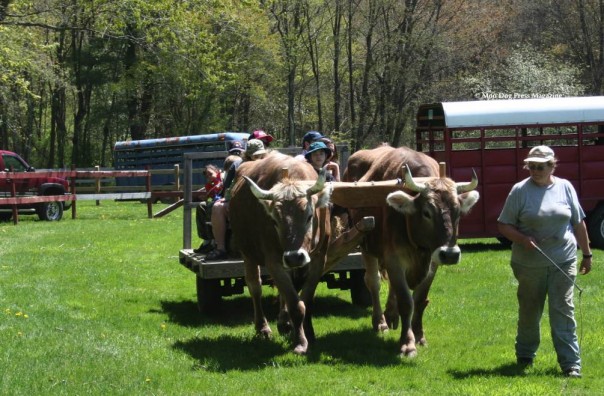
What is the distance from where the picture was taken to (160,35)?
17.7m

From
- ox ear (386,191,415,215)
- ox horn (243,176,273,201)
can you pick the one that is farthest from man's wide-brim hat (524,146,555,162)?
ox horn (243,176,273,201)

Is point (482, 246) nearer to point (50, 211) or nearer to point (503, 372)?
point (503, 372)

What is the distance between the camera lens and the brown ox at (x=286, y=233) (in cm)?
799

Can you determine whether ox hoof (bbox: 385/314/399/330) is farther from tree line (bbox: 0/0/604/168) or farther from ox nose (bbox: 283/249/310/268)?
tree line (bbox: 0/0/604/168)

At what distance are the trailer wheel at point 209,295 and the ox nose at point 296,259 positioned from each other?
294 centimetres

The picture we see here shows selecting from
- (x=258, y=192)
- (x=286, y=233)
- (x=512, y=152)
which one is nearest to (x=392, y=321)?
(x=286, y=233)

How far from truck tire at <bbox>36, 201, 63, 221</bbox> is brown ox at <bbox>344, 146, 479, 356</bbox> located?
17.7m

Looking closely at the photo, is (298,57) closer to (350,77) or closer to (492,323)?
(350,77)

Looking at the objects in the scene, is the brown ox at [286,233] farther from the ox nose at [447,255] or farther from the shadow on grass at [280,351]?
the ox nose at [447,255]

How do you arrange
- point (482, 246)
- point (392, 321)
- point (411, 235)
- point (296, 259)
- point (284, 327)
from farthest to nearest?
point (482, 246)
point (392, 321)
point (284, 327)
point (411, 235)
point (296, 259)

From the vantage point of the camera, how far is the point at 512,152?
17.1 meters

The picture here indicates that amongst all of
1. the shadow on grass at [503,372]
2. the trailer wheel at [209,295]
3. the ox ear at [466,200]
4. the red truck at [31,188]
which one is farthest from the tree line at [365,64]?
the shadow on grass at [503,372]

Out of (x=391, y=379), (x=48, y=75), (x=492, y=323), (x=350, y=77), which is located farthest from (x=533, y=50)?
(x=391, y=379)

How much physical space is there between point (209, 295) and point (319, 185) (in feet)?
9.93
